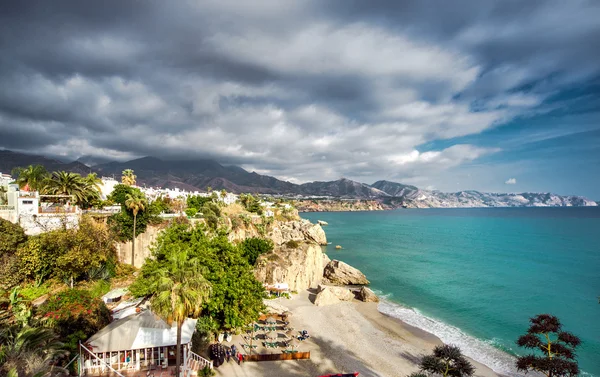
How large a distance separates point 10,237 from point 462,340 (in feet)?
122

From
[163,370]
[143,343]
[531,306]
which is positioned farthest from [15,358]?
[531,306]

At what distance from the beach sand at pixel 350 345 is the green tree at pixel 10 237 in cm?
1821

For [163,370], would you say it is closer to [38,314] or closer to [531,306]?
[38,314]

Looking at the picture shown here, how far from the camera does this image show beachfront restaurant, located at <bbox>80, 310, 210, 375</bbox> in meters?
14.5

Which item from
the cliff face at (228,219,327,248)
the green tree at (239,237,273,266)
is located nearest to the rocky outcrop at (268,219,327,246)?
the cliff face at (228,219,327,248)

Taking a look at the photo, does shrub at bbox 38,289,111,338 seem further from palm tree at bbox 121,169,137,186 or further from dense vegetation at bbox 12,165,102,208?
palm tree at bbox 121,169,137,186

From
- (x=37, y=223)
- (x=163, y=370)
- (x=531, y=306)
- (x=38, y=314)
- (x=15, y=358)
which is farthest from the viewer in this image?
(x=531, y=306)

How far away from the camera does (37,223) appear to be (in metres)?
26.0

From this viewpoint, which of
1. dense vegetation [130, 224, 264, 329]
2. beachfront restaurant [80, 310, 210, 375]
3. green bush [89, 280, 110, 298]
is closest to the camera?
beachfront restaurant [80, 310, 210, 375]

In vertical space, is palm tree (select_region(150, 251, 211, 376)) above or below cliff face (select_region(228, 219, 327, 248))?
above

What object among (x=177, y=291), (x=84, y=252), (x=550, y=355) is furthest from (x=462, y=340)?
(x=84, y=252)

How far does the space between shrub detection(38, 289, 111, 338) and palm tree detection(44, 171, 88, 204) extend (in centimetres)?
2027

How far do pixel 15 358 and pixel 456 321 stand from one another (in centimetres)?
3315

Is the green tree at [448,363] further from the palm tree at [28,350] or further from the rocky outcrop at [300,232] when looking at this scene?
the rocky outcrop at [300,232]
